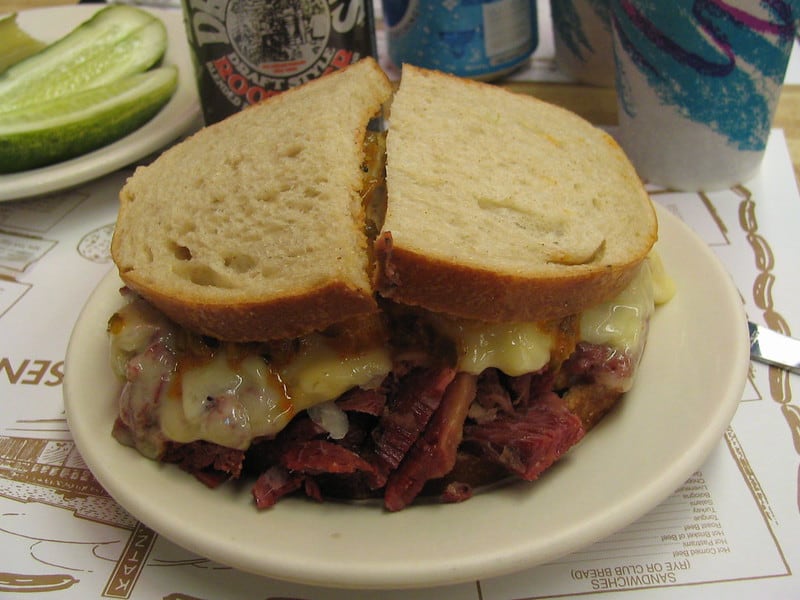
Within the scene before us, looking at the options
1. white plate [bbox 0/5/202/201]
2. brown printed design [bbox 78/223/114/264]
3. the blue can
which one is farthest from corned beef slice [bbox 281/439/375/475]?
the blue can

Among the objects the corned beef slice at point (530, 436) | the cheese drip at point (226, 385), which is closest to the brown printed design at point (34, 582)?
the cheese drip at point (226, 385)

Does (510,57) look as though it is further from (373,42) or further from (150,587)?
(150,587)

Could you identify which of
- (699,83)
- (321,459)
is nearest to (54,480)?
(321,459)

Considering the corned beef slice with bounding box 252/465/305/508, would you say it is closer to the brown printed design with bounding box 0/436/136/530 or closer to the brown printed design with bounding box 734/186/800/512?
the brown printed design with bounding box 0/436/136/530

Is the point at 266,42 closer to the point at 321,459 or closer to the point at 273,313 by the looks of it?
the point at 273,313

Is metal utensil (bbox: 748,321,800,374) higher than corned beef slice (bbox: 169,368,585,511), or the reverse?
corned beef slice (bbox: 169,368,585,511)

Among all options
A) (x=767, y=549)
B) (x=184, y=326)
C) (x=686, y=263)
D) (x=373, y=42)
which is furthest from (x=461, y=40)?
(x=767, y=549)
